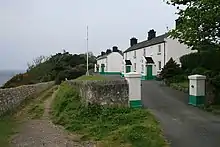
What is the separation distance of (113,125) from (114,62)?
51.7 m

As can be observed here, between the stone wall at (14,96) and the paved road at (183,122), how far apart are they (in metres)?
9.47

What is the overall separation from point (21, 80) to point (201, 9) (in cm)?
3024

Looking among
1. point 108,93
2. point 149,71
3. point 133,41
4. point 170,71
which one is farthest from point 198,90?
point 133,41

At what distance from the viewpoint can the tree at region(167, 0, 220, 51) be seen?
16703 millimetres

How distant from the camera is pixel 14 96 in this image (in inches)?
984

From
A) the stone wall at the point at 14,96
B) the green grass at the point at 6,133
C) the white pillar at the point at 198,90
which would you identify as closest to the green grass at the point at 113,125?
the green grass at the point at 6,133

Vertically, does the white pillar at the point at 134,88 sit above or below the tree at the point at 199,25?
below

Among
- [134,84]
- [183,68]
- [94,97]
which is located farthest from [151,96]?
[183,68]

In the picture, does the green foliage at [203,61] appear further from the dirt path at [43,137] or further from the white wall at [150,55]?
the dirt path at [43,137]

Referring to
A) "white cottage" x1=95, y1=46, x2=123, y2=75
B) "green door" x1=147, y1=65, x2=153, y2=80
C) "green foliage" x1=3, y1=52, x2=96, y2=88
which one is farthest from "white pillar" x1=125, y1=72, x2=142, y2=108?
"white cottage" x1=95, y1=46, x2=123, y2=75

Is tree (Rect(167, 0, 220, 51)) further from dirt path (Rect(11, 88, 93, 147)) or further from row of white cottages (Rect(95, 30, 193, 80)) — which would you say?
row of white cottages (Rect(95, 30, 193, 80))

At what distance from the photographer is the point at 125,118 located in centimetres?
1362

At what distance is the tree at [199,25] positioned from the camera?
1670cm

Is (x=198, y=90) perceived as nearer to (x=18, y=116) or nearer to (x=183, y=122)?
(x=183, y=122)
